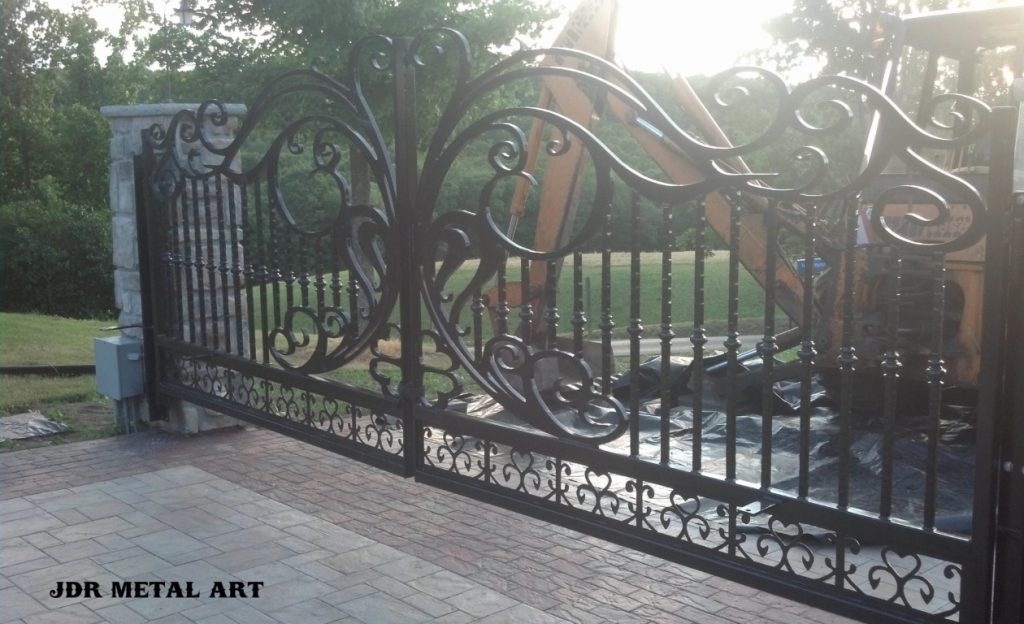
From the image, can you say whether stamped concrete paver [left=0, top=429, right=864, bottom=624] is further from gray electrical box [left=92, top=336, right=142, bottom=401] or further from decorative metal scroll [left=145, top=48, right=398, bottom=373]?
decorative metal scroll [left=145, top=48, right=398, bottom=373]

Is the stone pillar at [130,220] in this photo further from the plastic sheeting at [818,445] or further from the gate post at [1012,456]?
the gate post at [1012,456]

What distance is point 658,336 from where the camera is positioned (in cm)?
473

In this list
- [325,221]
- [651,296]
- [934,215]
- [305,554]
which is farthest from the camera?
[651,296]

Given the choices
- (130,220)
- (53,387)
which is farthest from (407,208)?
(53,387)

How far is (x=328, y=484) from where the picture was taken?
5926 millimetres

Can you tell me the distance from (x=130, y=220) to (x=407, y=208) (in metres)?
3.17

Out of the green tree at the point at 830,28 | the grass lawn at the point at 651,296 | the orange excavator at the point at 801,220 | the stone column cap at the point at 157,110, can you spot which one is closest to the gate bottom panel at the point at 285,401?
the stone column cap at the point at 157,110

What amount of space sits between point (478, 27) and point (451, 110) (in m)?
7.42

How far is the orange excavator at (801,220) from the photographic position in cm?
684

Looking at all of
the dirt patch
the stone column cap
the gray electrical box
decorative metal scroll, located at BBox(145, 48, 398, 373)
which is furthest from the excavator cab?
the dirt patch

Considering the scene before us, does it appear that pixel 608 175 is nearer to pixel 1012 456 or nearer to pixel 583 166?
pixel 1012 456

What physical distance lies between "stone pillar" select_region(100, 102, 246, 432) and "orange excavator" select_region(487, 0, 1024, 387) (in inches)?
93.5

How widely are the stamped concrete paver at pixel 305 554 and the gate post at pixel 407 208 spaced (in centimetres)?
83

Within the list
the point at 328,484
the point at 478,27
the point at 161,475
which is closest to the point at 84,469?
the point at 161,475
